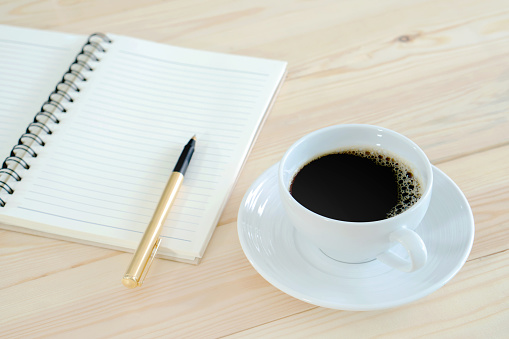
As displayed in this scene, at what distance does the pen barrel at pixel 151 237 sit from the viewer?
2.06ft

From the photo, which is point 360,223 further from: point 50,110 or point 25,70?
point 25,70

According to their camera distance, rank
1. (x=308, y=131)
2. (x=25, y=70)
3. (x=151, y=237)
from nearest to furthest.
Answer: (x=151, y=237), (x=308, y=131), (x=25, y=70)

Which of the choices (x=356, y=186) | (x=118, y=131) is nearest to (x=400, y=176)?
(x=356, y=186)

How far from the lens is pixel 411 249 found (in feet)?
1.76

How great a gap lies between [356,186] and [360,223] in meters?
0.10

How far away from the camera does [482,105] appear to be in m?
0.85

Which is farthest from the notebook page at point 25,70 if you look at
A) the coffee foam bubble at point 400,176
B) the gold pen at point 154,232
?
the coffee foam bubble at point 400,176

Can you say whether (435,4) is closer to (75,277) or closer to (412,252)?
(412,252)

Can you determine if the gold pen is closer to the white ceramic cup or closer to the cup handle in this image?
the white ceramic cup

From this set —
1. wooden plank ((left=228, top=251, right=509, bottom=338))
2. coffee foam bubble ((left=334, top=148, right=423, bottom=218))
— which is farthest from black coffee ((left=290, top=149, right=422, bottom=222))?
wooden plank ((left=228, top=251, right=509, bottom=338))

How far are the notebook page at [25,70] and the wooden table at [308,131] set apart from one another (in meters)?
0.08

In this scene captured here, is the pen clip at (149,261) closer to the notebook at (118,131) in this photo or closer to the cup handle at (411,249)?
the notebook at (118,131)

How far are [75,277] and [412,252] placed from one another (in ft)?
1.36

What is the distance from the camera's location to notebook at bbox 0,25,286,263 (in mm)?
727
